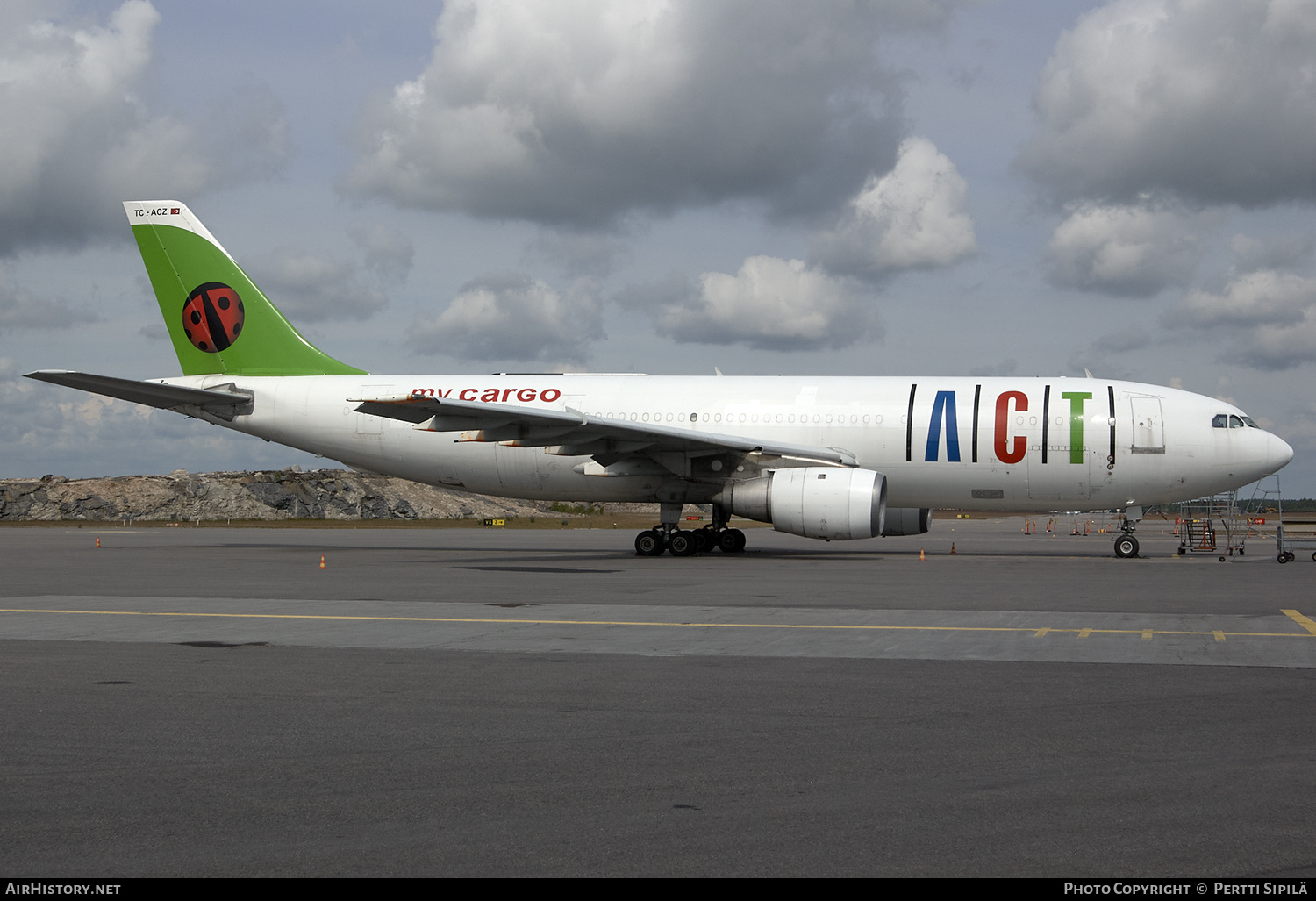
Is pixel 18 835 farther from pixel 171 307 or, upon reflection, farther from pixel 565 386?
pixel 171 307

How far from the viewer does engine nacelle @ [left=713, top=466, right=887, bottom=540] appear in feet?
69.8

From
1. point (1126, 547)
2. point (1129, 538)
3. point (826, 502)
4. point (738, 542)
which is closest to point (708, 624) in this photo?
point (826, 502)

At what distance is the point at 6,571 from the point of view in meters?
19.7

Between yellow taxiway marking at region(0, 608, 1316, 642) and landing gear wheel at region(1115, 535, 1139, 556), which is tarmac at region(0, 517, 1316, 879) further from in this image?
landing gear wheel at region(1115, 535, 1139, 556)

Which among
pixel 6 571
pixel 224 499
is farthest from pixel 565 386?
pixel 224 499

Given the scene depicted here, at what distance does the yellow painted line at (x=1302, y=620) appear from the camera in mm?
11115

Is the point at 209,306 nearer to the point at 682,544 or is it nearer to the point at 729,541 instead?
the point at 682,544

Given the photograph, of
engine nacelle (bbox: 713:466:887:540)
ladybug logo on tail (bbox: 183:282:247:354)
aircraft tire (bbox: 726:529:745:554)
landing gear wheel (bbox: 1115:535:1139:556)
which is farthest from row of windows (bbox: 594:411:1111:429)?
ladybug logo on tail (bbox: 183:282:247:354)

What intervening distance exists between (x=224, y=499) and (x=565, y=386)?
48305mm

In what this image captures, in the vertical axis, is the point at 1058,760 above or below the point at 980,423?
below

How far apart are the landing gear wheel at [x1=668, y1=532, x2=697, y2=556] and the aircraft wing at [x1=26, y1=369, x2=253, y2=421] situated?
11.1 m

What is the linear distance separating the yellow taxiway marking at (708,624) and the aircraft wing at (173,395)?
13.2m

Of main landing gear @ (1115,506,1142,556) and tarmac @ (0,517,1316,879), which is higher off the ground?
main landing gear @ (1115,506,1142,556)
